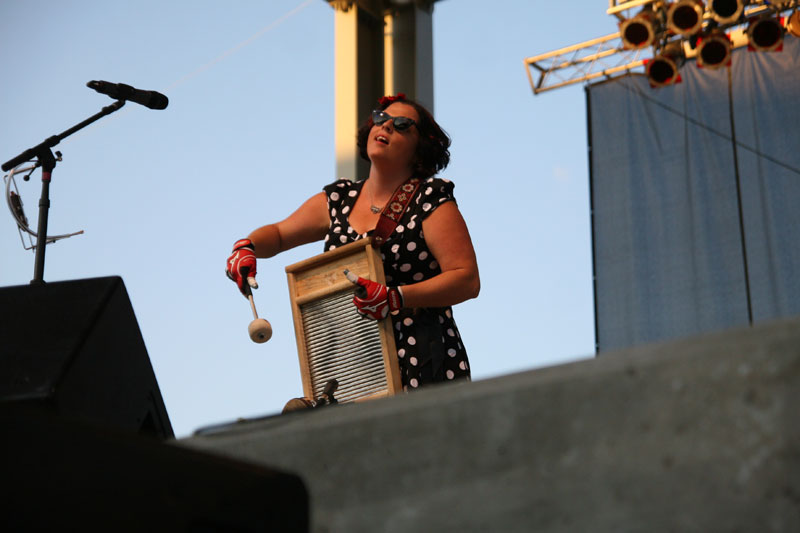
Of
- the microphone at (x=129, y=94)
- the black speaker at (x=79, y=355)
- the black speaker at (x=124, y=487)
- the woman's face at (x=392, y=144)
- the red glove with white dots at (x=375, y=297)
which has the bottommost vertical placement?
the black speaker at (x=124, y=487)

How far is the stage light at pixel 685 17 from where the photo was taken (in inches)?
273

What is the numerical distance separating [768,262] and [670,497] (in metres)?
7.92

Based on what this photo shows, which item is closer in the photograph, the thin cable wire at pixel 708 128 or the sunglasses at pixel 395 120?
the sunglasses at pixel 395 120

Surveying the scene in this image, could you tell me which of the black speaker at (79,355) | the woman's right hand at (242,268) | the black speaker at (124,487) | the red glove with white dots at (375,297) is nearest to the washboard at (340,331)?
the red glove with white dots at (375,297)

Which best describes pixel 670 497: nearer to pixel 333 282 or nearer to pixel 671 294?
pixel 333 282

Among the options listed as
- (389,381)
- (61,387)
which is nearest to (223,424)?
(61,387)

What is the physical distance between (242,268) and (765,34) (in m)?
5.63

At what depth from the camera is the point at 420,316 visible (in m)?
2.65

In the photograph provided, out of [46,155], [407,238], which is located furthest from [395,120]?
[46,155]

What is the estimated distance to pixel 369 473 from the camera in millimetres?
1004

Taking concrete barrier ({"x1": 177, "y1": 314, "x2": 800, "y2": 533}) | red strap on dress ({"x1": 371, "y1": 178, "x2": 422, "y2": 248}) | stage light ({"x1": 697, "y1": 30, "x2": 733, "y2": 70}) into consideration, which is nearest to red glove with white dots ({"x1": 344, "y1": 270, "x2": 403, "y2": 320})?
red strap on dress ({"x1": 371, "y1": 178, "x2": 422, "y2": 248})

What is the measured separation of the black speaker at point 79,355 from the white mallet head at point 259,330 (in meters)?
0.49

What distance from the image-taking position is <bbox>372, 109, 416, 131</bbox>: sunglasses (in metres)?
2.82

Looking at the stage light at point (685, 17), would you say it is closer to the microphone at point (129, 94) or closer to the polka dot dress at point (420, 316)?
the microphone at point (129, 94)
